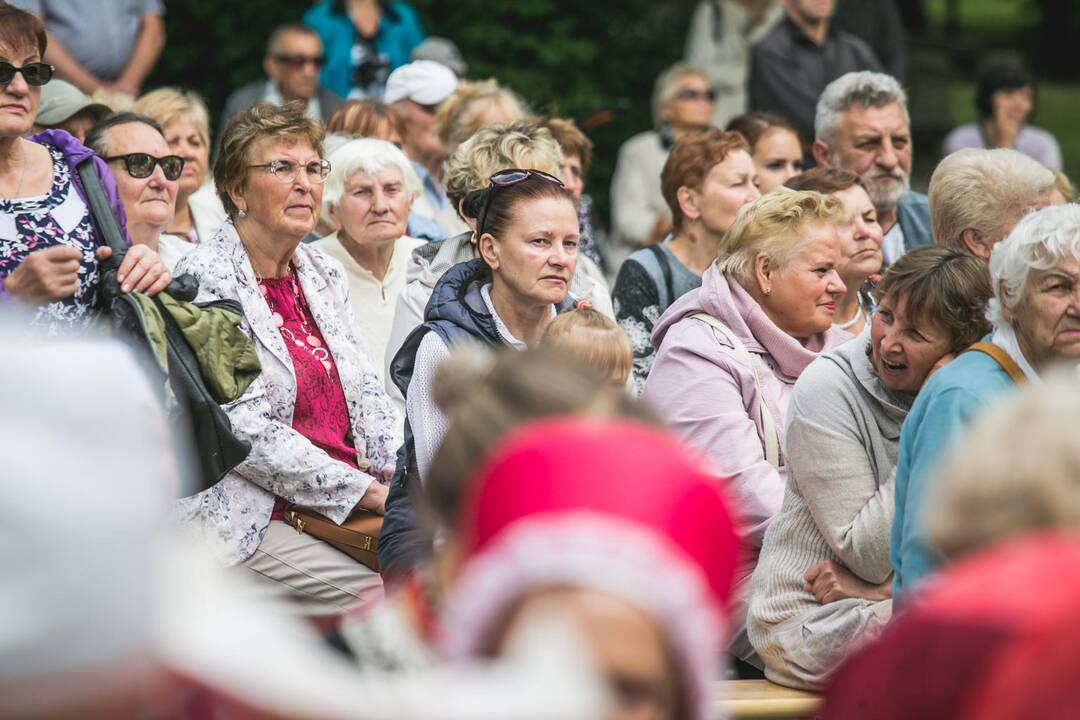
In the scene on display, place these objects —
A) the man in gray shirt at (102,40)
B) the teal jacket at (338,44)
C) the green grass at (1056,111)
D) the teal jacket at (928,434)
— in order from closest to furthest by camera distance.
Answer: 1. the teal jacket at (928,434)
2. the man in gray shirt at (102,40)
3. the teal jacket at (338,44)
4. the green grass at (1056,111)

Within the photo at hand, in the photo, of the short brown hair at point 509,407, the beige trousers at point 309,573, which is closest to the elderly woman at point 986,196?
the beige trousers at point 309,573

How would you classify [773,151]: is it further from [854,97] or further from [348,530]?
[348,530]

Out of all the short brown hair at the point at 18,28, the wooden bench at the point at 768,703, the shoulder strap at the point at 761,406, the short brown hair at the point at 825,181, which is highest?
the short brown hair at the point at 18,28

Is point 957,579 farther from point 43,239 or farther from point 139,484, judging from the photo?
point 43,239

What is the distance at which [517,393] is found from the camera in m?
1.98

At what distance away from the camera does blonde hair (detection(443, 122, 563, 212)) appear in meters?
5.93

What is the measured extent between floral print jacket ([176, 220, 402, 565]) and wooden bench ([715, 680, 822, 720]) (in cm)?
146

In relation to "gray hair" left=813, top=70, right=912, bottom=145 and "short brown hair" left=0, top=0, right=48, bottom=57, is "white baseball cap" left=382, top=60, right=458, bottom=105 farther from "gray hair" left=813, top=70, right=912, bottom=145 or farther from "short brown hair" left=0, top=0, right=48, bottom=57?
"short brown hair" left=0, top=0, right=48, bottom=57

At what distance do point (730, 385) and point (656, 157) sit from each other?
4314 millimetres

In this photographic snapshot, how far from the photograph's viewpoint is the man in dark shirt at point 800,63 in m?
8.61

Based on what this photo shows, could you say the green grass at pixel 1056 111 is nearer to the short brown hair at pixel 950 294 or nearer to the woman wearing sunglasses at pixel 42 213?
the short brown hair at pixel 950 294

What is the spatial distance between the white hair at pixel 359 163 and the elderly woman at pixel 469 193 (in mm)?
218

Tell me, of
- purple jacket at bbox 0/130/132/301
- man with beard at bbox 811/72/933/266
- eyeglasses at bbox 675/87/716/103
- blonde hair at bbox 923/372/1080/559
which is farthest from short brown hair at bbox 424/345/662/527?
eyeglasses at bbox 675/87/716/103

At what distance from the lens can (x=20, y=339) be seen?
192 cm
